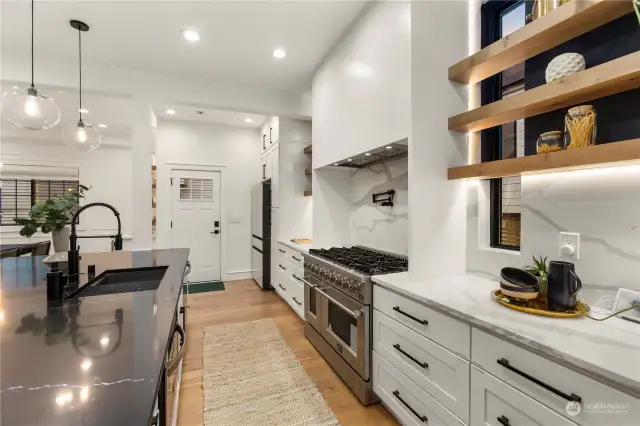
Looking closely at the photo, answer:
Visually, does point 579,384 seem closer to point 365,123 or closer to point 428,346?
point 428,346

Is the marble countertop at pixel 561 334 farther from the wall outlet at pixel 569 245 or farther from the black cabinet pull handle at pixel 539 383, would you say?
the wall outlet at pixel 569 245

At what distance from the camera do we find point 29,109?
6.45ft

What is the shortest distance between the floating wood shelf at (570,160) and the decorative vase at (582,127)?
91mm

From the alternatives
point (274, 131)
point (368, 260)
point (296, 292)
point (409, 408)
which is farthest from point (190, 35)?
point (409, 408)

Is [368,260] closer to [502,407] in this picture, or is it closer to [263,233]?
[502,407]

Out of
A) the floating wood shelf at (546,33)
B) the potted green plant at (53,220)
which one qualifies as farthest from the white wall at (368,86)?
the potted green plant at (53,220)

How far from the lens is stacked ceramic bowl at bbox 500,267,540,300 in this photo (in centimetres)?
131

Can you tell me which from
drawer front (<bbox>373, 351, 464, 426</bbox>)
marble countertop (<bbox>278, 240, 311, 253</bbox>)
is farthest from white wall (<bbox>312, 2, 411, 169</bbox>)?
drawer front (<bbox>373, 351, 464, 426</bbox>)

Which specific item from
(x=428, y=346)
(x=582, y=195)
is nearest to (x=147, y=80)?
(x=428, y=346)

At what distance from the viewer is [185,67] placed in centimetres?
323

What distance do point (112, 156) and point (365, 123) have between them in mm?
5582

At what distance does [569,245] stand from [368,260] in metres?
1.28

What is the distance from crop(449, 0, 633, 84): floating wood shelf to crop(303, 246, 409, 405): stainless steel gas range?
1369mm

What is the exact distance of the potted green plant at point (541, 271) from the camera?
1.37m
